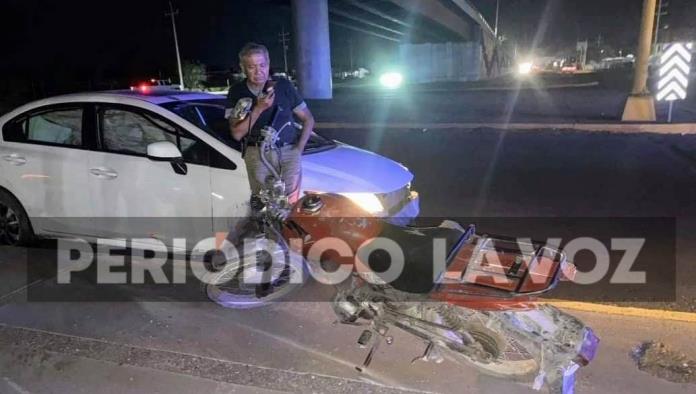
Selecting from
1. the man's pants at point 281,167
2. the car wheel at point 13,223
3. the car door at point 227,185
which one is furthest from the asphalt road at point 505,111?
the car wheel at point 13,223

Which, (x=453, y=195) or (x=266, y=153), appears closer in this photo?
(x=266, y=153)

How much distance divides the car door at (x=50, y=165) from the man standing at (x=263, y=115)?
1.91 meters

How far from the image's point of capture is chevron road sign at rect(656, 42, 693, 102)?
1228 centimetres

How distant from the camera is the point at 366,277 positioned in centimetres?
307

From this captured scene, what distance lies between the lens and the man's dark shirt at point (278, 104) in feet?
12.7

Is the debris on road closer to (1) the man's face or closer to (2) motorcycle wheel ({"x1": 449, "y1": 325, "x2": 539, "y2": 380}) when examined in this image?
(2) motorcycle wheel ({"x1": 449, "y1": 325, "x2": 539, "y2": 380})

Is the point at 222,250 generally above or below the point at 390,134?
below

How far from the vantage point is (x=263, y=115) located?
388 centimetres

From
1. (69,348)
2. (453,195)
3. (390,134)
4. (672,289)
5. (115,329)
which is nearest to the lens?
(69,348)

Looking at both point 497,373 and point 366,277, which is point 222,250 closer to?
point 366,277

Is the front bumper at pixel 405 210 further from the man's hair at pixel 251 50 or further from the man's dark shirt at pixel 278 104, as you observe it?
the man's hair at pixel 251 50

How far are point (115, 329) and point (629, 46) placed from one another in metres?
122


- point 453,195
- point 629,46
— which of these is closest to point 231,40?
point 453,195

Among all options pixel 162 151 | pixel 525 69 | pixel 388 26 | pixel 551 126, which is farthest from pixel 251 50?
pixel 525 69
